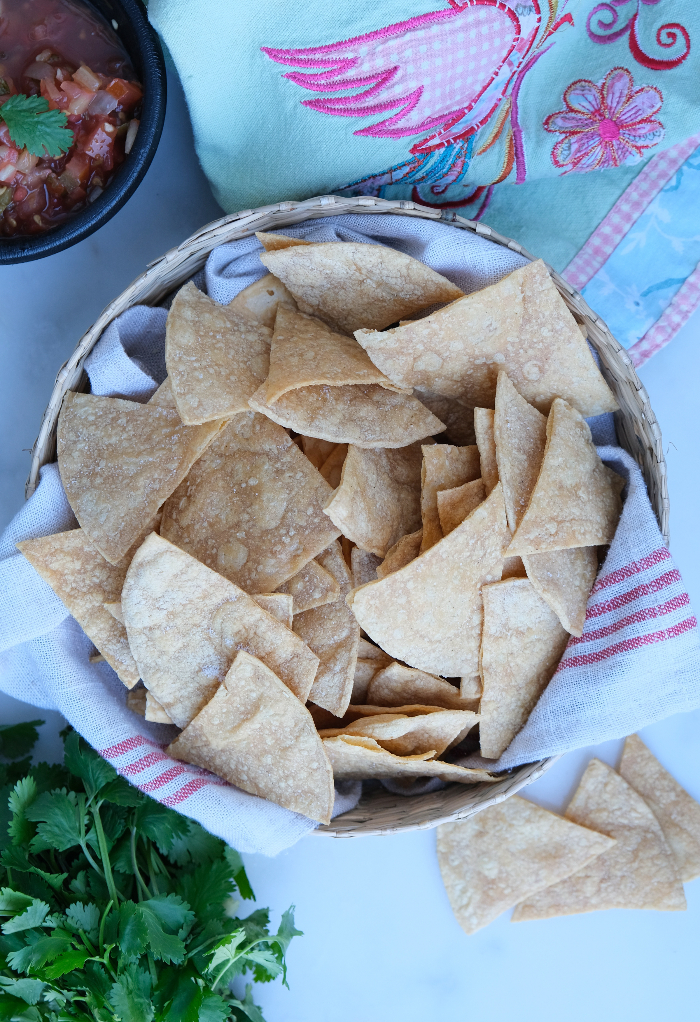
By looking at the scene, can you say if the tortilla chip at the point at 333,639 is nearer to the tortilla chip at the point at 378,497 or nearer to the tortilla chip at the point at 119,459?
the tortilla chip at the point at 378,497

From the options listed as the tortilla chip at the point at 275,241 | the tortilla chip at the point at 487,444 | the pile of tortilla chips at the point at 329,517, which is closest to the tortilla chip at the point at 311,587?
the pile of tortilla chips at the point at 329,517

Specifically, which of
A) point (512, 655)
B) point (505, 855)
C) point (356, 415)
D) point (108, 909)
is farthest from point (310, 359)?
point (505, 855)

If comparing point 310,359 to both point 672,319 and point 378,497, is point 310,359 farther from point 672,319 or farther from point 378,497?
point 672,319

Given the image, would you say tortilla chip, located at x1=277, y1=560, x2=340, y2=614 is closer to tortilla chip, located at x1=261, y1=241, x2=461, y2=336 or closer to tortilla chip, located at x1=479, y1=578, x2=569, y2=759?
tortilla chip, located at x1=479, y1=578, x2=569, y2=759

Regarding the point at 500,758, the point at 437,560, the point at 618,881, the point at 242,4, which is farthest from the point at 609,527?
the point at 242,4

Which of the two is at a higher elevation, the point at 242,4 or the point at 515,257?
the point at 242,4

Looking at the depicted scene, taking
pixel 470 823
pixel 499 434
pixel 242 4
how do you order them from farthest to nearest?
pixel 470 823
pixel 499 434
pixel 242 4

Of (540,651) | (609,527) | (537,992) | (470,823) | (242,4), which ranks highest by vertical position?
(242,4)

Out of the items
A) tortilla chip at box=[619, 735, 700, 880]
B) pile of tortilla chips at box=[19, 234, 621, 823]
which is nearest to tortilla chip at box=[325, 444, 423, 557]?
pile of tortilla chips at box=[19, 234, 621, 823]

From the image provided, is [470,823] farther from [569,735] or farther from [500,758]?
[569,735]
